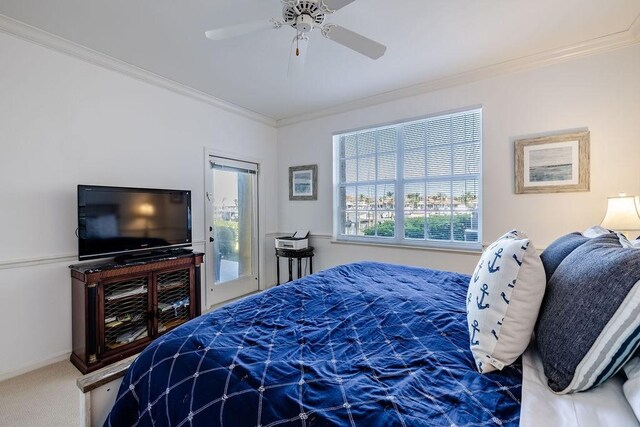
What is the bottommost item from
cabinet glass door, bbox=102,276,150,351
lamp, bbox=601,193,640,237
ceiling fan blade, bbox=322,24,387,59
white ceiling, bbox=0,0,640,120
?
cabinet glass door, bbox=102,276,150,351

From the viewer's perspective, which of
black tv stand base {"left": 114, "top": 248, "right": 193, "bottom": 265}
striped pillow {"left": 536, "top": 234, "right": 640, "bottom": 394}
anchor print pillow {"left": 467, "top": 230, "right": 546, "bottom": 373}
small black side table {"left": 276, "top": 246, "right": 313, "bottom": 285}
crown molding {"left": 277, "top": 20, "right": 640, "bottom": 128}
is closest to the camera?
striped pillow {"left": 536, "top": 234, "right": 640, "bottom": 394}

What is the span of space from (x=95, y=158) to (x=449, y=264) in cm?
372

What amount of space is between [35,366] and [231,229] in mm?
2213

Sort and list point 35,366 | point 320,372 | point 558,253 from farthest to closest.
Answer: point 35,366 < point 558,253 < point 320,372

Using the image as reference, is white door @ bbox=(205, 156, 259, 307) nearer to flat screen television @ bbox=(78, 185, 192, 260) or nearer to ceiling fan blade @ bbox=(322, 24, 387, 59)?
flat screen television @ bbox=(78, 185, 192, 260)

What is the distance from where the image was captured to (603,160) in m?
2.42

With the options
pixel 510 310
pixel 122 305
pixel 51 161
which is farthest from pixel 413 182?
pixel 51 161

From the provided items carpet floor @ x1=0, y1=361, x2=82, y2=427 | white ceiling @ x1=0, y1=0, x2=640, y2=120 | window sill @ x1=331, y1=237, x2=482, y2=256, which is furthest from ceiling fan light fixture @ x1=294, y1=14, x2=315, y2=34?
carpet floor @ x1=0, y1=361, x2=82, y2=427

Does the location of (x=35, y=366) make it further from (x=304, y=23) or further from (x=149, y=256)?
(x=304, y=23)

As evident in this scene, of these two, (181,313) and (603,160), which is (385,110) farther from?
(181,313)

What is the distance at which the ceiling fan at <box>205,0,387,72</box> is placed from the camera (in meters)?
1.62

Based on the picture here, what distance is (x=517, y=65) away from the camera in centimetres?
271

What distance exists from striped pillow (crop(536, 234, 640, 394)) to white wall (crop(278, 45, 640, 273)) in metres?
2.20

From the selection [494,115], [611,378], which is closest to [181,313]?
[611,378]
